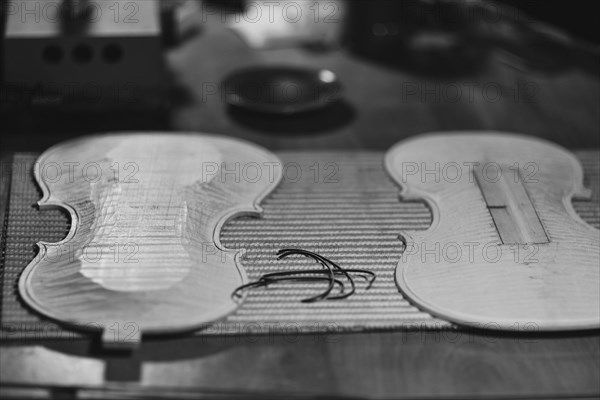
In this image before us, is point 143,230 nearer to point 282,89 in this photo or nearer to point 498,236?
point 498,236

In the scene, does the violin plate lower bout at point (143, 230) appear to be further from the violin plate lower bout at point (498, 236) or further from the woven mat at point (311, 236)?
the violin plate lower bout at point (498, 236)

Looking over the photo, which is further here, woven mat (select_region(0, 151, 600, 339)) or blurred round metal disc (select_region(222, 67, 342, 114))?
blurred round metal disc (select_region(222, 67, 342, 114))

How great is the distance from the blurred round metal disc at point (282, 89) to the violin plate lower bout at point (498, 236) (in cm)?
31

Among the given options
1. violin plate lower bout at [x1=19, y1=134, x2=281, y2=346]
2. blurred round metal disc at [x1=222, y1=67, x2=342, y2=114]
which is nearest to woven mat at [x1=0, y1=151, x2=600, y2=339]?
violin plate lower bout at [x1=19, y1=134, x2=281, y2=346]

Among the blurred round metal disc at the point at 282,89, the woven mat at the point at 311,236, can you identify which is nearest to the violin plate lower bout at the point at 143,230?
the woven mat at the point at 311,236

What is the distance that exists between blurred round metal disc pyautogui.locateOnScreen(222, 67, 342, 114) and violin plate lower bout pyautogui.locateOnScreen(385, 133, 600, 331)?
1.01 feet

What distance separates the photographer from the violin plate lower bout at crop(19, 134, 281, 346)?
1080 millimetres

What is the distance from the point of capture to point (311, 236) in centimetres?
130

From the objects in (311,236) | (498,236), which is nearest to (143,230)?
(311,236)

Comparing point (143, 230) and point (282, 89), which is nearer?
point (143, 230)

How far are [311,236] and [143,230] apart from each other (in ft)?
0.94

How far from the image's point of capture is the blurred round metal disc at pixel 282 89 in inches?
69.9

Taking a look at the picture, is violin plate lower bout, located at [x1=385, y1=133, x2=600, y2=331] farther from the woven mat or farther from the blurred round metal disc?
the blurred round metal disc

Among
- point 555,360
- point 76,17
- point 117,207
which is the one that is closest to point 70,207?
point 117,207
